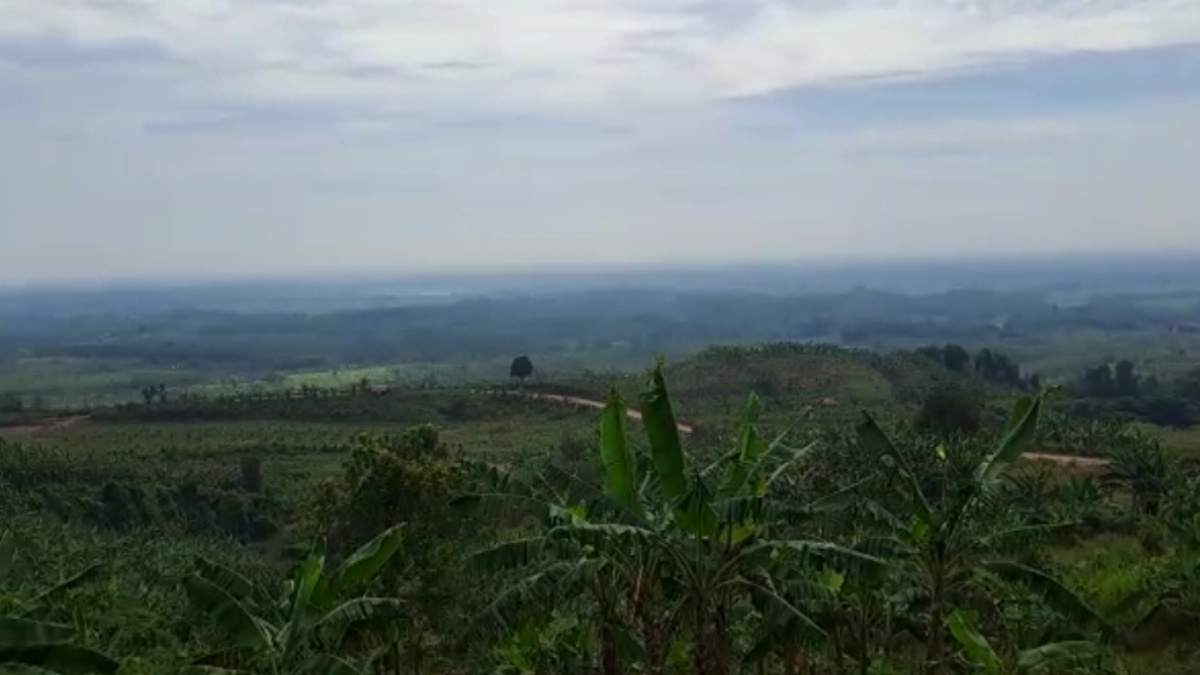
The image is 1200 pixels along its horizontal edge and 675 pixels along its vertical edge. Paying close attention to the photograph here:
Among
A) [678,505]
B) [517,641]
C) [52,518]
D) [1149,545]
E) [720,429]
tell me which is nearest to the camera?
[678,505]

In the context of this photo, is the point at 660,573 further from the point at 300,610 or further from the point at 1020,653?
the point at 1020,653

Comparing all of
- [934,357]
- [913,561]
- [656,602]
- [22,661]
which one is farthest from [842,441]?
[934,357]

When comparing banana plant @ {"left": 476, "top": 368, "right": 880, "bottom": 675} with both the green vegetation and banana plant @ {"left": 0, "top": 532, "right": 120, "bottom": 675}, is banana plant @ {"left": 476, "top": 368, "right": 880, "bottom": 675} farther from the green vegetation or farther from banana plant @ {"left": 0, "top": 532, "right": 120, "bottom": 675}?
banana plant @ {"left": 0, "top": 532, "right": 120, "bottom": 675}

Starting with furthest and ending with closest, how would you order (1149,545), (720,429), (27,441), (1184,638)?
(27,441) < (720,429) < (1149,545) < (1184,638)

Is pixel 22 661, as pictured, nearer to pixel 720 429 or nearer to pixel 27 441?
pixel 720 429

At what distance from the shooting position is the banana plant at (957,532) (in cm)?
1634

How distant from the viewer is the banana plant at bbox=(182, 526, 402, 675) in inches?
563

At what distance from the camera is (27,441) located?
72.9 meters

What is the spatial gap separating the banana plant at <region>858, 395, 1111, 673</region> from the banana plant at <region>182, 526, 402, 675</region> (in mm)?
6201

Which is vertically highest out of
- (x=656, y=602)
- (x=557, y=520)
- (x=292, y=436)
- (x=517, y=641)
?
(x=557, y=520)

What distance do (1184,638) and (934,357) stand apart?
77955 millimetres

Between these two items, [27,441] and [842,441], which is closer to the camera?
[842,441]

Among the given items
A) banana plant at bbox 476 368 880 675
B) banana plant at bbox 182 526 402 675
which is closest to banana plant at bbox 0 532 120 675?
banana plant at bbox 182 526 402 675

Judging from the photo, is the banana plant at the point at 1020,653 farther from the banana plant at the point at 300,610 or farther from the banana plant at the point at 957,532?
the banana plant at the point at 300,610
